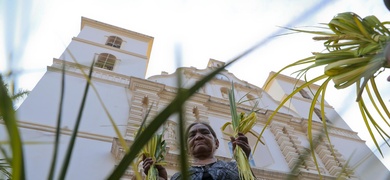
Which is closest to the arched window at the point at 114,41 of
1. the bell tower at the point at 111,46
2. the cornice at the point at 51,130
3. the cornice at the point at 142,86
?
the bell tower at the point at 111,46

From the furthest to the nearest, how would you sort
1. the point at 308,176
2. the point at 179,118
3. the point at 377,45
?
the point at 308,176
the point at 377,45
the point at 179,118

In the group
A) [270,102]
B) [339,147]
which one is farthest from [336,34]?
[270,102]

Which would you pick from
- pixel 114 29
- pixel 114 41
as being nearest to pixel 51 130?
pixel 114 41

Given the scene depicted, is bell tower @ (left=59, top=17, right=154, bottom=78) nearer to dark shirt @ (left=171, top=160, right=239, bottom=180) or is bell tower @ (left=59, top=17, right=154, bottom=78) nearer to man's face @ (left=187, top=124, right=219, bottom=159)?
man's face @ (left=187, top=124, right=219, bottom=159)

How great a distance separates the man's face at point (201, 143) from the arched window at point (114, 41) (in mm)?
10902

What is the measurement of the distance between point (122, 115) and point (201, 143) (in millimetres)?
5642

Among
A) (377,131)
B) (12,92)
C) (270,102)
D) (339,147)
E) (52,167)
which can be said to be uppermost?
(270,102)

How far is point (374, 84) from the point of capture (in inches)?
46.8

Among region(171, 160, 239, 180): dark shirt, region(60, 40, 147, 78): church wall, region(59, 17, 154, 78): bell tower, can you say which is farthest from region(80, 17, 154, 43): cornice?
region(171, 160, 239, 180): dark shirt

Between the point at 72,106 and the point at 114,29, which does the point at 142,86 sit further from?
the point at 114,29

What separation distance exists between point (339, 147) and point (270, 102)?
10.2 ft

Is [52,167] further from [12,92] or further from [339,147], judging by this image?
[339,147]

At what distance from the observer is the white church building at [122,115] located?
19.5 feet

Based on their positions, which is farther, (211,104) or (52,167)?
(211,104)
